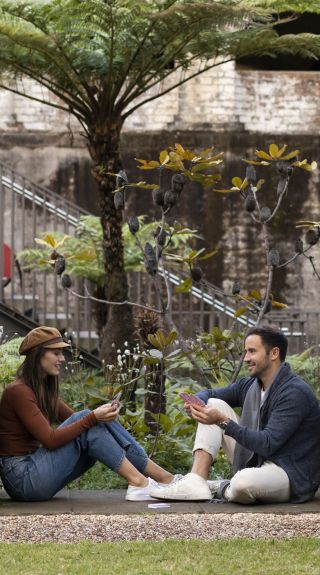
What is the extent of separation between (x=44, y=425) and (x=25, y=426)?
14cm

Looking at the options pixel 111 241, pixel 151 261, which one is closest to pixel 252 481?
pixel 151 261

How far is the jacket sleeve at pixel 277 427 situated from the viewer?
283 inches

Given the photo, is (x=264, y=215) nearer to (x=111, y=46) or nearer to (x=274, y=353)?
(x=274, y=353)

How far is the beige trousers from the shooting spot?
23.7ft

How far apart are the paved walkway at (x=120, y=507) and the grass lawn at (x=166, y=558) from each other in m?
0.89

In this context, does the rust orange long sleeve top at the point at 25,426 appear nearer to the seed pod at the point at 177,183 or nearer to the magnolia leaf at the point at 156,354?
the magnolia leaf at the point at 156,354

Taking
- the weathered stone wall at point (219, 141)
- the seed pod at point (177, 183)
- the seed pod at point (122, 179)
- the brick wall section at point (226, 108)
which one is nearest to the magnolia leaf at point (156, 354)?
the seed pod at point (177, 183)

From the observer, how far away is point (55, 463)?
7.39 meters

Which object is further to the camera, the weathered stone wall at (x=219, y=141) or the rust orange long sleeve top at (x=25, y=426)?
the weathered stone wall at (x=219, y=141)

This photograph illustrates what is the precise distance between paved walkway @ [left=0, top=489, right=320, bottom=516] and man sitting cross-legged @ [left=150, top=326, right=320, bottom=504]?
8 cm

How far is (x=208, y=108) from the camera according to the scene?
20.6 m

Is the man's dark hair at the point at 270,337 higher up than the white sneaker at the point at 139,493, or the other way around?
the man's dark hair at the point at 270,337

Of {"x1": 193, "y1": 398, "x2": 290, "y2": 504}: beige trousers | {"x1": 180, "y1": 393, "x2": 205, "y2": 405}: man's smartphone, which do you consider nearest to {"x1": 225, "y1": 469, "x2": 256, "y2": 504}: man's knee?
{"x1": 193, "y1": 398, "x2": 290, "y2": 504}: beige trousers

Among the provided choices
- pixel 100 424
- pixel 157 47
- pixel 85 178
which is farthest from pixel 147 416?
pixel 85 178
